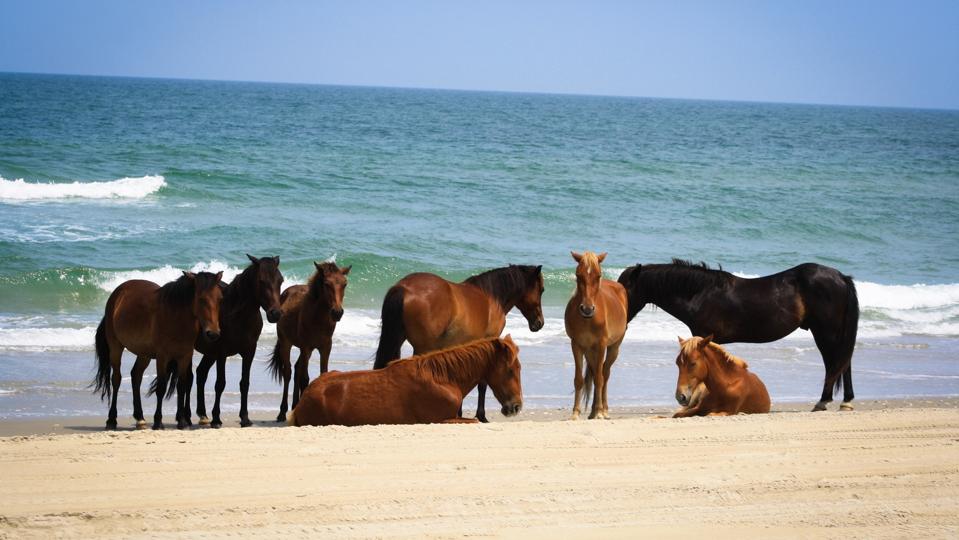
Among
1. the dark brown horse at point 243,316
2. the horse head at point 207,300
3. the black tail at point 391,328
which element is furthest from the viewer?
the black tail at point 391,328

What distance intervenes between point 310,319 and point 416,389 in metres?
1.52

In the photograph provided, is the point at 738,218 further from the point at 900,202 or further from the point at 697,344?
the point at 697,344

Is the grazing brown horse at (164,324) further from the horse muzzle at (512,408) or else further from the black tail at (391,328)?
the horse muzzle at (512,408)

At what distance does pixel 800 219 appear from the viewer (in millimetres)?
28031

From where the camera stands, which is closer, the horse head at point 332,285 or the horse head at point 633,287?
the horse head at point 332,285

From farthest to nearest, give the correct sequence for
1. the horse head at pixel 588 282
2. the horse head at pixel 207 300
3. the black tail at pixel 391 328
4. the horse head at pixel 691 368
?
the black tail at pixel 391 328, the horse head at pixel 691 368, the horse head at pixel 588 282, the horse head at pixel 207 300

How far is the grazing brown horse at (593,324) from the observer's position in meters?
8.09

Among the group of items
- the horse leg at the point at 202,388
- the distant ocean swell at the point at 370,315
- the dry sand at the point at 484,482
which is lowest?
the distant ocean swell at the point at 370,315

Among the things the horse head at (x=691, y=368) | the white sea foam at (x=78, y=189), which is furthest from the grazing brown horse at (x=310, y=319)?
the white sea foam at (x=78, y=189)

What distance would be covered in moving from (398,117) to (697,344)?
189 feet

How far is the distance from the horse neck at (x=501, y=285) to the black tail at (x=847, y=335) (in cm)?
297

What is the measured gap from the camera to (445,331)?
28.5ft

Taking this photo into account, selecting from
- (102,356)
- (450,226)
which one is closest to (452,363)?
(102,356)

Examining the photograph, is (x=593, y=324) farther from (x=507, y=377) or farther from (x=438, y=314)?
(x=438, y=314)
